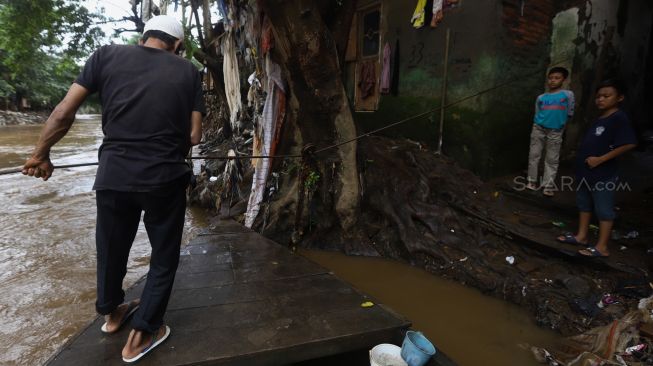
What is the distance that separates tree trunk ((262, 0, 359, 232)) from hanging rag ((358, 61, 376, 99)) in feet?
10.3

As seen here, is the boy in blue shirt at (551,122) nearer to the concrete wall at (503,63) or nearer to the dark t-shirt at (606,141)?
the concrete wall at (503,63)

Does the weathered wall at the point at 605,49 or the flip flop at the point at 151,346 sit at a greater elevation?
the weathered wall at the point at 605,49

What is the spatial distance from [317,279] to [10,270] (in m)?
4.40

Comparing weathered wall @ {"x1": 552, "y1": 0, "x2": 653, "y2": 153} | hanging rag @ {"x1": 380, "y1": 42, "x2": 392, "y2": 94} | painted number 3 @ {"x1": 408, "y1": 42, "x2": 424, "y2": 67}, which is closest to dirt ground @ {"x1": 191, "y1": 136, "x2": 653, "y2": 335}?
weathered wall @ {"x1": 552, "y1": 0, "x2": 653, "y2": 153}

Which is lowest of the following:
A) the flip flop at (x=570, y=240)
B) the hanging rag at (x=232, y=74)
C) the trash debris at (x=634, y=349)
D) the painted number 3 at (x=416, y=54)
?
the trash debris at (x=634, y=349)

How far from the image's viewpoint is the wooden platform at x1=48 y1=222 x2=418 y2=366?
217 centimetres

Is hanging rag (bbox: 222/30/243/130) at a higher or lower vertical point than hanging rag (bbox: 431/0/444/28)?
lower

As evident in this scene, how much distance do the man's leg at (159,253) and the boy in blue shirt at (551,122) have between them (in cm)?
493

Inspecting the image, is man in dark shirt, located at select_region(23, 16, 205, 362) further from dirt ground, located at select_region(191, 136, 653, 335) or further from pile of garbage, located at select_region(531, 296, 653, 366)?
dirt ground, located at select_region(191, 136, 653, 335)

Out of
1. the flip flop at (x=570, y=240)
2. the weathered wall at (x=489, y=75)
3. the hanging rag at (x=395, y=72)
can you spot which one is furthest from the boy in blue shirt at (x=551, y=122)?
the hanging rag at (x=395, y=72)

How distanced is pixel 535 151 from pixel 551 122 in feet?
1.56

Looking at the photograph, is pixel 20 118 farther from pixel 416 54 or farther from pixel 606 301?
pixel 606 301

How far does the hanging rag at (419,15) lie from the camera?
21.5ft

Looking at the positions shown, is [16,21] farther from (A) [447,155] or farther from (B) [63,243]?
(A) [447,155]
